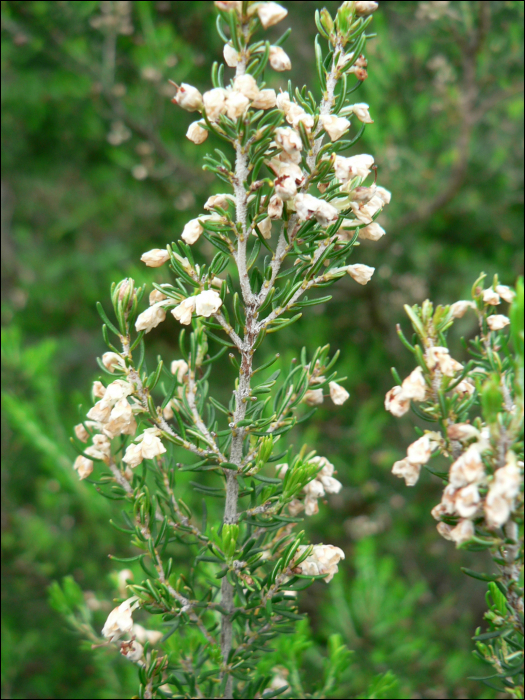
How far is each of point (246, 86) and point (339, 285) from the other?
2284 millimetres

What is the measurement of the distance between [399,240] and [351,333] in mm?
752

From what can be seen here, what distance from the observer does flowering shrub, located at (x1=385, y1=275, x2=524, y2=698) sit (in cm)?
77

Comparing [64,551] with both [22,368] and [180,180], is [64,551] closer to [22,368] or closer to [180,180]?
[22,368]

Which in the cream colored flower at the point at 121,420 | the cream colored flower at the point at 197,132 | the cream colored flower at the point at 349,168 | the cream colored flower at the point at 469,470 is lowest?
the cream colored flower at the point at 469,470

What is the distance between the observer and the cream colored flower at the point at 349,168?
36.6 inches

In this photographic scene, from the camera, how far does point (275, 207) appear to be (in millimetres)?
961

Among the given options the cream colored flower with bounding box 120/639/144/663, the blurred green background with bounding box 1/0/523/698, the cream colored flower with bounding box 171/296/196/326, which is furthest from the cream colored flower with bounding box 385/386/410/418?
the blurred green background with bounding box 1/0/523/698

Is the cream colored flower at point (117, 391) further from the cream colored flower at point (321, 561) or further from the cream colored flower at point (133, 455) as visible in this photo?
the cream colored flower at point (321, 561)

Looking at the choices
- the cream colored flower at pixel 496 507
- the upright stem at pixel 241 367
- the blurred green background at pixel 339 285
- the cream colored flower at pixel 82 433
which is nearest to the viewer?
the cream colored flower at pixel 496 507

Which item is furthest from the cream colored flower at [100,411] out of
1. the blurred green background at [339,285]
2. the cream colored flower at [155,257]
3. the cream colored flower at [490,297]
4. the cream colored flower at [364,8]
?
the blurred green background at [339,285]

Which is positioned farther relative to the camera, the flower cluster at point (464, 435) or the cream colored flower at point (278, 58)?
the cream colored flower at point (278, 58)

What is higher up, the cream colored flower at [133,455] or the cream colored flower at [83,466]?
the cream colored flower at [83,466]

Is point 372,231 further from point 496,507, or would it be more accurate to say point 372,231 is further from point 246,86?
point 496,507

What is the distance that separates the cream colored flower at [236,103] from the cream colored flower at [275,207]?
0.16m
